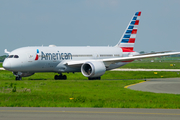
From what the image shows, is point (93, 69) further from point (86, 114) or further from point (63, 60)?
point (86, 114)

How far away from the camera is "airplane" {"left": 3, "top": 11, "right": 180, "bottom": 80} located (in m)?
41.9

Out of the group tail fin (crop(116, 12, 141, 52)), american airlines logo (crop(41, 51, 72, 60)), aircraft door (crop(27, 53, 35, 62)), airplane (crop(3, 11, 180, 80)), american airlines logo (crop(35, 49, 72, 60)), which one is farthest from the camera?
tail fin (crop(116, 12, 141, 52))

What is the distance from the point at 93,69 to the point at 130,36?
1412 centimetres

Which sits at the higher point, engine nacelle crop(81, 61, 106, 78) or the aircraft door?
the aircraft door

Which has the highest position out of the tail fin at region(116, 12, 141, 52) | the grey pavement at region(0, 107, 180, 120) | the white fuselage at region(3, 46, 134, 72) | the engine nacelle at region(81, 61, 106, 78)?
the tail fin at region(116, 12, 141, 52)

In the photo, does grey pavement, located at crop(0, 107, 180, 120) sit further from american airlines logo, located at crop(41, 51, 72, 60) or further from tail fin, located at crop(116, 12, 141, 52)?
tail fin, located at crop(116, 12, 141, 52)

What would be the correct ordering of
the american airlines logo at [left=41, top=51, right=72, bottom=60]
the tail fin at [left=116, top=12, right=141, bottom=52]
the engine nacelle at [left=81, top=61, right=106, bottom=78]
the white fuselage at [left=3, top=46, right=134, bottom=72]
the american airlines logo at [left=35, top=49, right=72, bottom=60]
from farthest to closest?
the tail fin at [left=116, top=12, right=141, bottom=52] < the american airlines logo at [left=41, top=51, right=72, bottom=60] < the american airlines logo at [left=35, top=49, right=72, bottom=60] < the engine nacelle at [left=81, top=61, right=106, bottom=78] < the white fuselage at [left=3, top=46, right=134, bottom=72]

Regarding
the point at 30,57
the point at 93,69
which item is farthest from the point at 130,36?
the point at 30,57

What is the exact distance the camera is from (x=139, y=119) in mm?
15211

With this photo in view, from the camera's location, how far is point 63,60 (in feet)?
149

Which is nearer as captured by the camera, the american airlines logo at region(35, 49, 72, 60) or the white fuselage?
the white fuselage

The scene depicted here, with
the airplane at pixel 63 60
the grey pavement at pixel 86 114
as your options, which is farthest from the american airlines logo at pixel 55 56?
the grey pavement at pixel 86 114

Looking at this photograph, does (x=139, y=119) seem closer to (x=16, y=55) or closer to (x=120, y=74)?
(x=16, y=55)

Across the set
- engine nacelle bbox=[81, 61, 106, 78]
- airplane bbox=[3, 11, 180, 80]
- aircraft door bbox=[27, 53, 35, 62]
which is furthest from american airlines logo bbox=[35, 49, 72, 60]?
engine nacelle bbox=[81, 61, 106, 78]
